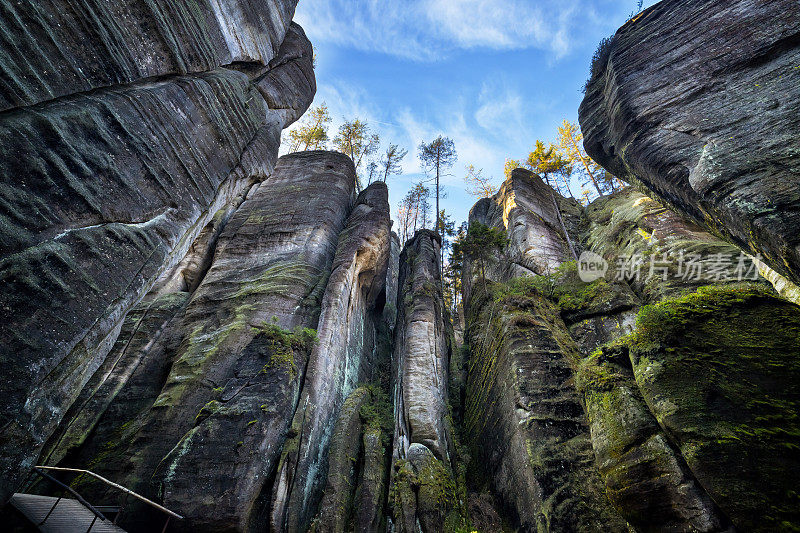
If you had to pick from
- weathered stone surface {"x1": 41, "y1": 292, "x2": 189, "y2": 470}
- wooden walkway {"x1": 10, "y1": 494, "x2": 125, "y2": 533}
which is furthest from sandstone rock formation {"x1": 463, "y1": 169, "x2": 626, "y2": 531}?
weathered stone surface {"x1": 41, "y1": 292, "x2": 189, "y2": 470}

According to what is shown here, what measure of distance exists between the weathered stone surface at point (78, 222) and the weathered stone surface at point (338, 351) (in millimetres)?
5245

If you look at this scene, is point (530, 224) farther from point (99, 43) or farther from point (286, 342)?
point (99, 43)

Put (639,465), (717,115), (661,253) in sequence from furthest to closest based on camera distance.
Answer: (661,253)
(717,115)
(639,465)

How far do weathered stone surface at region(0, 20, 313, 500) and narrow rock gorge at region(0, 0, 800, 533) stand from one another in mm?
31

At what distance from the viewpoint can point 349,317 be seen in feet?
41.4

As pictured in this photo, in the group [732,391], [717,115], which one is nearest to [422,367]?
[732,391]

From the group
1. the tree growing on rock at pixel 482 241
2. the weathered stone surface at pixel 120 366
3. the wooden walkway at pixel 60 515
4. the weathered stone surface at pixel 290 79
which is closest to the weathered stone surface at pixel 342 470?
the wooden walkway at pixel 60 515

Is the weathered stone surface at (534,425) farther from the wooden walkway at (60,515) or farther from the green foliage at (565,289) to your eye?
the wooden walkway at (60,515)

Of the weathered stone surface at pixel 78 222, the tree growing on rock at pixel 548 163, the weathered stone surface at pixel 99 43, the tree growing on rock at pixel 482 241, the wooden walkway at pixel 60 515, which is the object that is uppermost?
the tree growing on rock at pixel 548 163

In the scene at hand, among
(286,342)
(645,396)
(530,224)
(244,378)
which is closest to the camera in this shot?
(645,396)

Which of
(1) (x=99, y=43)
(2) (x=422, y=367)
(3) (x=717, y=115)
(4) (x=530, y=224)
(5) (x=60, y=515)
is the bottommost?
(5) (x=60, y=515)

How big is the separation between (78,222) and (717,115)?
12100 mm

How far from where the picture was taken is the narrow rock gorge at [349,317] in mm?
4020

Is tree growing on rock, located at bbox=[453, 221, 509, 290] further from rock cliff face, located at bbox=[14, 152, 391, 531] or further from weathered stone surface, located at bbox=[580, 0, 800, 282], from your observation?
weathered stone surface, located at bbox=[580, 0, 800, 282]
